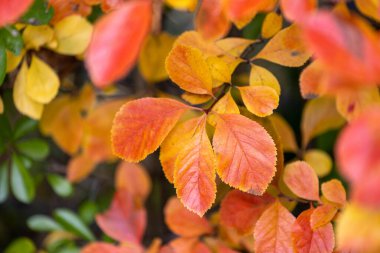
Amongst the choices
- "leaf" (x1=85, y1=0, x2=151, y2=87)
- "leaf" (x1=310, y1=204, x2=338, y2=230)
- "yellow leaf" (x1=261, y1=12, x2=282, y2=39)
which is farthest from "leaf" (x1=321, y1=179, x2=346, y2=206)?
"leaf" (x1=85, y1=0, x2=151, y2=87)

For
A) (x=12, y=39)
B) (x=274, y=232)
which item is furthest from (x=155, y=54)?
(x=274, y=232)

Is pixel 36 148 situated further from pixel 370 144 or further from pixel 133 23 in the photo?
pixel 370 144

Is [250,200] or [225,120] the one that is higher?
[225,120]

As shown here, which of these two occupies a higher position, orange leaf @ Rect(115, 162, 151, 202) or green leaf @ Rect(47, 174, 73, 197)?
green leaf @ Rect(47, 174, 73, 197)

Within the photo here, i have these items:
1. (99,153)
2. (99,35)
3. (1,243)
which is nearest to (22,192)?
(99,153)

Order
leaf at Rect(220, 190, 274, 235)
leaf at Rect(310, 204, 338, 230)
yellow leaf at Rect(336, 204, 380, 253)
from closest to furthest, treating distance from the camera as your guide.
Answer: yellow leaf at Rect(336, 204, 380, 253) → leaf at Rect(310, 204, 338, 230) → leaf at Rect(220, 190, 274, 235)

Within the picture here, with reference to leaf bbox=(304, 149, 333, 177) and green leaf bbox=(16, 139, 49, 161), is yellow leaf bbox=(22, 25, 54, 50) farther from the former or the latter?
leaf bbox=(304, 149, 333, 177)
